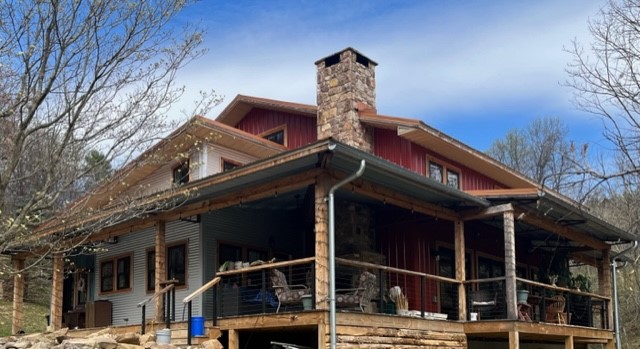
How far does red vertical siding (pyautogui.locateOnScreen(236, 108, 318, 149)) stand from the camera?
17.8 meters

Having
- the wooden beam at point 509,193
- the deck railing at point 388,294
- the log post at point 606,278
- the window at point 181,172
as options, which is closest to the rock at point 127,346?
the deck railing at point 388,294

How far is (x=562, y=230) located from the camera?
1606cm

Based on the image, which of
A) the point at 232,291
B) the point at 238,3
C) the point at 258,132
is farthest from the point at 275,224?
the point at 238,3

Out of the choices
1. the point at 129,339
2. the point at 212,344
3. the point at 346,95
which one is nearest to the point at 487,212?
the point at 346,95

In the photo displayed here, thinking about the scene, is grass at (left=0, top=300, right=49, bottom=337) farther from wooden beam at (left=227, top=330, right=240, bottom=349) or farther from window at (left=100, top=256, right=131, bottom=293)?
wooden beam at (left=227, top=330, right=240, bottom=349)

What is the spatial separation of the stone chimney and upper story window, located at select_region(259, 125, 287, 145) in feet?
5.90

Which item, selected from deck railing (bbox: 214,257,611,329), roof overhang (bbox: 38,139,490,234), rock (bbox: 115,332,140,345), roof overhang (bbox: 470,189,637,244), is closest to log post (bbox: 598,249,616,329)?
deck railing (bbox: 214,257,611,329)

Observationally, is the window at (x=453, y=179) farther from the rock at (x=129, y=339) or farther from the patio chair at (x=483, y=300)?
the rock at (x=129, y=339)

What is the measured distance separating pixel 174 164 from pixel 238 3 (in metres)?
7.99

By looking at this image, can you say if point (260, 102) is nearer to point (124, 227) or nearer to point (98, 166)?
point (124, 227)

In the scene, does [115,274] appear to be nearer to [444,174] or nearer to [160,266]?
[160,266]

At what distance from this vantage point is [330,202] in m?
10.6

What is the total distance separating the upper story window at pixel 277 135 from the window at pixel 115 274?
4.67 m

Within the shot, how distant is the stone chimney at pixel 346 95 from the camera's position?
1633 cm
